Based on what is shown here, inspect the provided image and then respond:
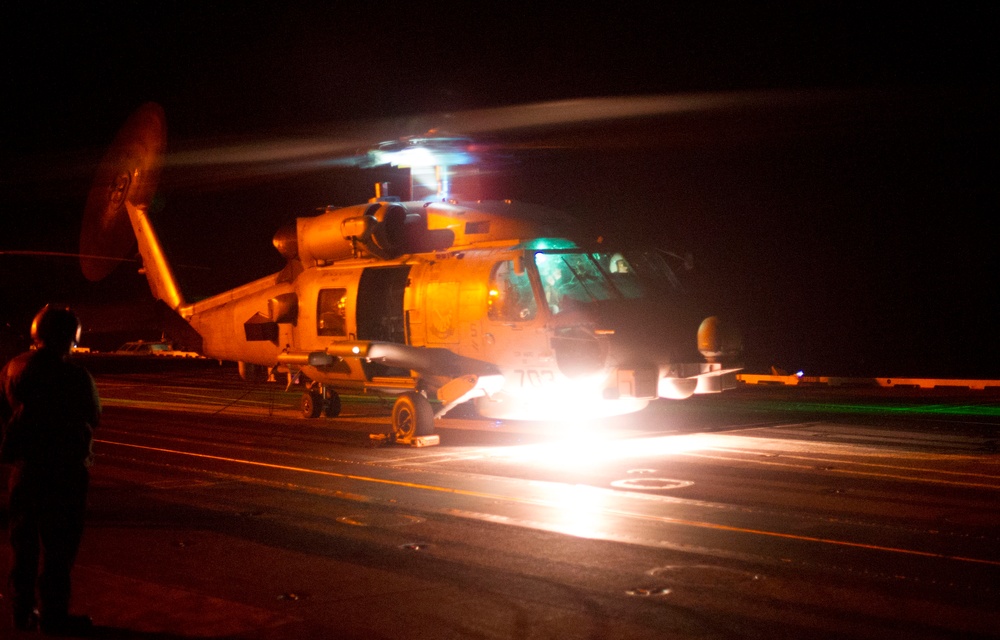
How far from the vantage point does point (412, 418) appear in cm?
1496

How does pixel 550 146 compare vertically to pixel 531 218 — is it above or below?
above

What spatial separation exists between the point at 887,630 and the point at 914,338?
4871 centimetres

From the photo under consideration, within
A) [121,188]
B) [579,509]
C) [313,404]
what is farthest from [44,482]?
[121,188]

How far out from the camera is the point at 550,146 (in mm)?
15734

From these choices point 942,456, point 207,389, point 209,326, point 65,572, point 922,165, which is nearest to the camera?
point 65,572

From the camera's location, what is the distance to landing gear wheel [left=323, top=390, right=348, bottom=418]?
19469mm

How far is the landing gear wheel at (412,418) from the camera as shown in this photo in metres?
14.9

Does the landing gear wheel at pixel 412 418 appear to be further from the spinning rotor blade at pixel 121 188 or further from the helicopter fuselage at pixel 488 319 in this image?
the spinning rotor blade at pixel 121 188

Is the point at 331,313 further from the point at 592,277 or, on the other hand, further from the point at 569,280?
the point at 592,277

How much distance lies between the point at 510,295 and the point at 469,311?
904 millimetres

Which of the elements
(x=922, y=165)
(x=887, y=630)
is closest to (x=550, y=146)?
(x=887, y=630)

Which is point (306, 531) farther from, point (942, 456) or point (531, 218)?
point (942, 456)

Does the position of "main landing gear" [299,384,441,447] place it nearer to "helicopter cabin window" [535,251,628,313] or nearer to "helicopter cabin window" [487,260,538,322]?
"helicopter cabin window" [487,260,538,322]

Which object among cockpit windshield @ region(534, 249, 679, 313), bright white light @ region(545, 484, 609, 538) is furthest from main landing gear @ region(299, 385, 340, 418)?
bright white light @ region(545, 484, 609, 538)
